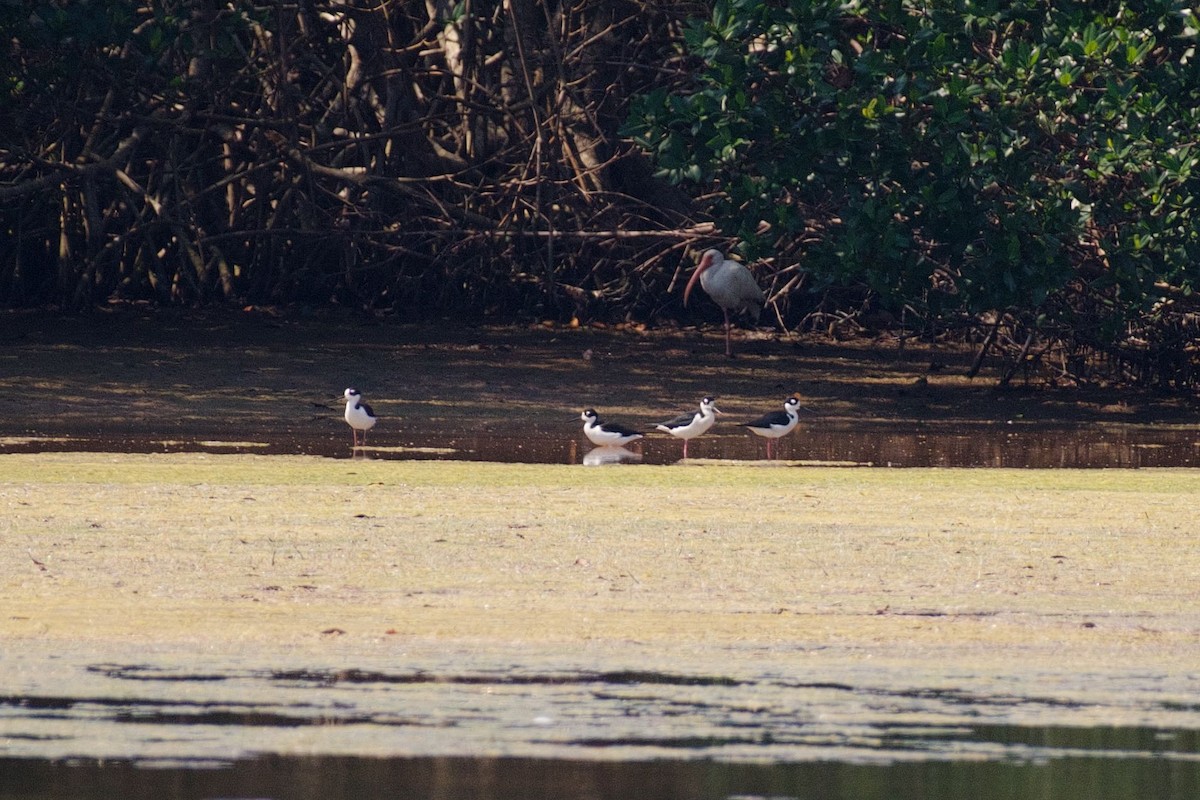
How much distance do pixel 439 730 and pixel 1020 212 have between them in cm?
965

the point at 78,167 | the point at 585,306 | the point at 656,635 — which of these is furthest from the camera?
the point at 585,306

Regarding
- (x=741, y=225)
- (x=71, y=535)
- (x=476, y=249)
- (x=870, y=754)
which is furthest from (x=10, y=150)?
(x=870, y=754)

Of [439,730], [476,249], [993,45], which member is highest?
[993,45]

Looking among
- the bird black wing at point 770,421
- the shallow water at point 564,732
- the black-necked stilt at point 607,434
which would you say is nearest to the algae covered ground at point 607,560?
the shallow water at point 564,732

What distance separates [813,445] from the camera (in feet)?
46.0

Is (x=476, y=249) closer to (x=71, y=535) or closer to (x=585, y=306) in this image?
(x=585, y=306)

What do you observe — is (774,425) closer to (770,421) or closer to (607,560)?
(770,421)

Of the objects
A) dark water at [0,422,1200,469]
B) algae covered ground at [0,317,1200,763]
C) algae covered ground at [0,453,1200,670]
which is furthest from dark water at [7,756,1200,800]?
dark water at [0,422,1200,469]

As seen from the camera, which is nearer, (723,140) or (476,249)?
(723,140)

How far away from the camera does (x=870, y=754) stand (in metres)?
5.40

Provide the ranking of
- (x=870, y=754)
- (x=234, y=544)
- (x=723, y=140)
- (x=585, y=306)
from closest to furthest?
(x=870, y=754)
(x=234, y=544)
(x=723, y=140)
(x=585, y=306)

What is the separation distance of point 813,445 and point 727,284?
403 centimetres

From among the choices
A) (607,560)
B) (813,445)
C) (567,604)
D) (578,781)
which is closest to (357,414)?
(813,445)

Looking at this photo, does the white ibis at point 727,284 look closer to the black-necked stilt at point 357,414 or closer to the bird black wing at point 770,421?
the bird black wing at point 770,421
